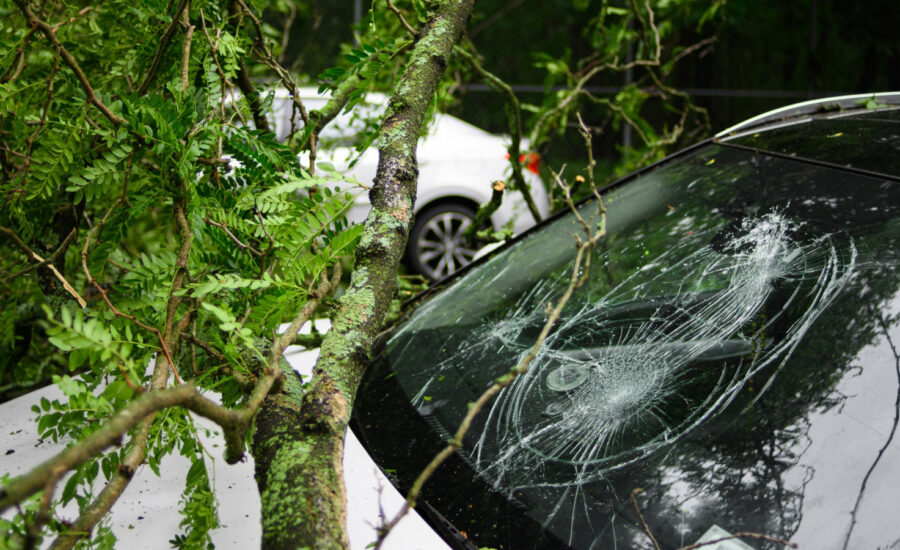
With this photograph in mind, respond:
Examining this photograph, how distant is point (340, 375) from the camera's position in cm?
118

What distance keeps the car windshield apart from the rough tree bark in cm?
32

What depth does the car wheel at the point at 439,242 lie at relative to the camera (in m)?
5.76

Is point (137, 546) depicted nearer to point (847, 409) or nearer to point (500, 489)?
point (500, 489)

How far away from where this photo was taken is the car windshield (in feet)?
4.04

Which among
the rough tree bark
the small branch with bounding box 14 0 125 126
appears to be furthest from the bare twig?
the small branch with bounding box 14 0 125 126

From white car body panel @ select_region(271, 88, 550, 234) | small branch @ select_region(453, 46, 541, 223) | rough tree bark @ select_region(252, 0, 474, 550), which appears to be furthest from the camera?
white car body panel @ select_region(271, 88, 550, 234)

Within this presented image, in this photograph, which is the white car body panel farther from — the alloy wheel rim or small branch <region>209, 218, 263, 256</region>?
small branch <region>209, 218, 263, 256</region>

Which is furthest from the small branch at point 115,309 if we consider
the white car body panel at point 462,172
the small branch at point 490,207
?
the white car body panel at point 462,172

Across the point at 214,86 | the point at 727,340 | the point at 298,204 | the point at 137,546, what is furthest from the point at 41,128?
the point at 727,340

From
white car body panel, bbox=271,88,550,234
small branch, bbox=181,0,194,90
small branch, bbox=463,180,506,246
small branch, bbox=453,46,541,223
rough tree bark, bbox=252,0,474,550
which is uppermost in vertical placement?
white car body panel, bbox=271,88,550,234

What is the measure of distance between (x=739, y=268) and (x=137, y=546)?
4.10 feet

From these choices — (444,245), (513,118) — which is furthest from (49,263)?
(444,245)

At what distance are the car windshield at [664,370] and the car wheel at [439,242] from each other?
3.81 metres

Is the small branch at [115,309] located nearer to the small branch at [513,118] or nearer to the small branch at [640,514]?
the small branch at [640,514]
